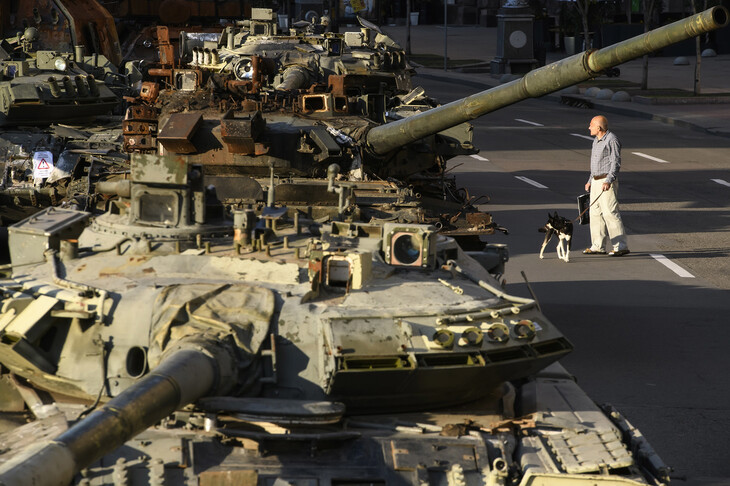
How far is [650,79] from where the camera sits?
4794 centimetres

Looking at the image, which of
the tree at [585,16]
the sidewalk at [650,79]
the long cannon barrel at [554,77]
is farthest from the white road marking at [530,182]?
the tree at [585,16]

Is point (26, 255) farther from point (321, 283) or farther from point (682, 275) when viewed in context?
point (682, 275)

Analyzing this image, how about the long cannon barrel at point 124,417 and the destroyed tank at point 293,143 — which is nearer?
the long cannon barrel at point 124,417

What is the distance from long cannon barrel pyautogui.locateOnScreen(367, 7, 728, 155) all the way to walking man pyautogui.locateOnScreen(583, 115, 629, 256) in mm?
4722

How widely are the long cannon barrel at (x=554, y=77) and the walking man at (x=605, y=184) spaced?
186 inches

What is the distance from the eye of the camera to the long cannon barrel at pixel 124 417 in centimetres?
675

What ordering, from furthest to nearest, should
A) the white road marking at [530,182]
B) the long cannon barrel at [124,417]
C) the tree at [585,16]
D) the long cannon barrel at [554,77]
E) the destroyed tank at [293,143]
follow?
the tree at [585,16] → the white road marking at [530,182] → the destroyed tank at [293,143] → the long cannon barrel at [554,77] → the long cannon barrel at [124,417]

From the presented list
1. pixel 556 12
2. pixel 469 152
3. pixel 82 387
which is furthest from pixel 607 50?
pixel 556 12

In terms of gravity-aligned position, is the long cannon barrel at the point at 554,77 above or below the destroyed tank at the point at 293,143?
above

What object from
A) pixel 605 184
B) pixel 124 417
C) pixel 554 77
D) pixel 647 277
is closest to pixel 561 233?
pixel 605 184

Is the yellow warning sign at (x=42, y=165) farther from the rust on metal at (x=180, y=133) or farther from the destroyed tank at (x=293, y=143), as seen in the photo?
the rust on metal at (x=180, y=133)

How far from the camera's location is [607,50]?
11.8m

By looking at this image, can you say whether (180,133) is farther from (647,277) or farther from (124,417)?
(124,417)

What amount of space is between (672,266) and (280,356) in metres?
11.5
